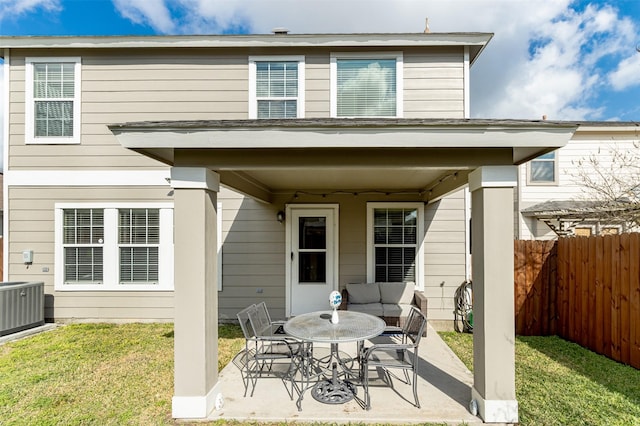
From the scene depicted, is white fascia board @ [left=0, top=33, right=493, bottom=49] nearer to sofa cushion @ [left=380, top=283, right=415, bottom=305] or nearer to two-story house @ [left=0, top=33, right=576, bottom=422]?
two-story house @ [left=0, top=33, right=576, bottom=422]

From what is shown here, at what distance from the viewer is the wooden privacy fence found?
4172 millimetres

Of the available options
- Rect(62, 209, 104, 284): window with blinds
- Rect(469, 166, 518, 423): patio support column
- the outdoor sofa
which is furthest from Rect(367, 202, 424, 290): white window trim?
Rect(62, 209, 104, 284): window with blinds

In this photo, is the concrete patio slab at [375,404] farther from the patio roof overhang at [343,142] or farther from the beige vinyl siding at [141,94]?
the beige vinyl siding at [141,94]

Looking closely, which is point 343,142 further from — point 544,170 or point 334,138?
point 544,170

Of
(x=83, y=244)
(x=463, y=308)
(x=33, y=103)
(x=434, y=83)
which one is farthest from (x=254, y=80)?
(x=463, y=308)

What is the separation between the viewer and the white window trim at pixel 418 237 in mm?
6184

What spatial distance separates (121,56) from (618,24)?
533 inches

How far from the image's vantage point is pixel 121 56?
6293mm

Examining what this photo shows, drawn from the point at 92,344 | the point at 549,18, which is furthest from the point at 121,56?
the point at 549,18

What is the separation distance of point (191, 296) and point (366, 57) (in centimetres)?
551

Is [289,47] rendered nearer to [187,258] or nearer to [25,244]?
[187,258]

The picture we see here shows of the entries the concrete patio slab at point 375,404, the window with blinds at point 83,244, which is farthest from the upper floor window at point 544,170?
the window with blinds at point 83,244

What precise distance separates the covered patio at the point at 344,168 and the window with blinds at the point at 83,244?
4.30 m

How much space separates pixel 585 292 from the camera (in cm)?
495
